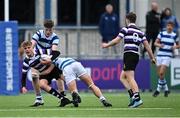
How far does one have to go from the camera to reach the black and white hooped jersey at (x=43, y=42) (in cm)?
→ 1938

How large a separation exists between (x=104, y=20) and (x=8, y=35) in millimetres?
5382

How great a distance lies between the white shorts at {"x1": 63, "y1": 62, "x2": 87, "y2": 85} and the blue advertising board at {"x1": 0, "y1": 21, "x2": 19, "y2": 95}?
6064 mm

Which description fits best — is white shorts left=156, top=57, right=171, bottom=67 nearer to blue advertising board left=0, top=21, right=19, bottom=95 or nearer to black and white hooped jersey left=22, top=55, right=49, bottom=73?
blue advertising board left=0, top=21, right=19, bottom=95

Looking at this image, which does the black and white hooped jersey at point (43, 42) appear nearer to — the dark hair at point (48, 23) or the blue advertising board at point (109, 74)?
the dark hair at point (48, 23)

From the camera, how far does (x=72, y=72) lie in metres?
18.3

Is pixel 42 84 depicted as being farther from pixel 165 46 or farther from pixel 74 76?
pixel 165 46

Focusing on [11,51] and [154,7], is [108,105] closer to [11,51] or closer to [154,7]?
[11,51]

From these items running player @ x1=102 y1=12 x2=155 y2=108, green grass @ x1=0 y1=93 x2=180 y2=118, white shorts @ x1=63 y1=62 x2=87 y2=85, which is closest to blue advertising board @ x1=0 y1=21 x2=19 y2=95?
green grass @ x1=0 y1=93 x2=180 y2=118

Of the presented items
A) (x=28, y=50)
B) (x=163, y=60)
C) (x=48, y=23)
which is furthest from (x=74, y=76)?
(x=163, y=60)

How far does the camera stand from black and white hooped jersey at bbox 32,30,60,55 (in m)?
19.4

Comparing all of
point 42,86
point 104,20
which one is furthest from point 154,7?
point 42,86

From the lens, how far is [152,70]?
2734cm

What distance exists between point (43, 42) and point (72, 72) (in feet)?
4.97

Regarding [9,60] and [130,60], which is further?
[9,60]
